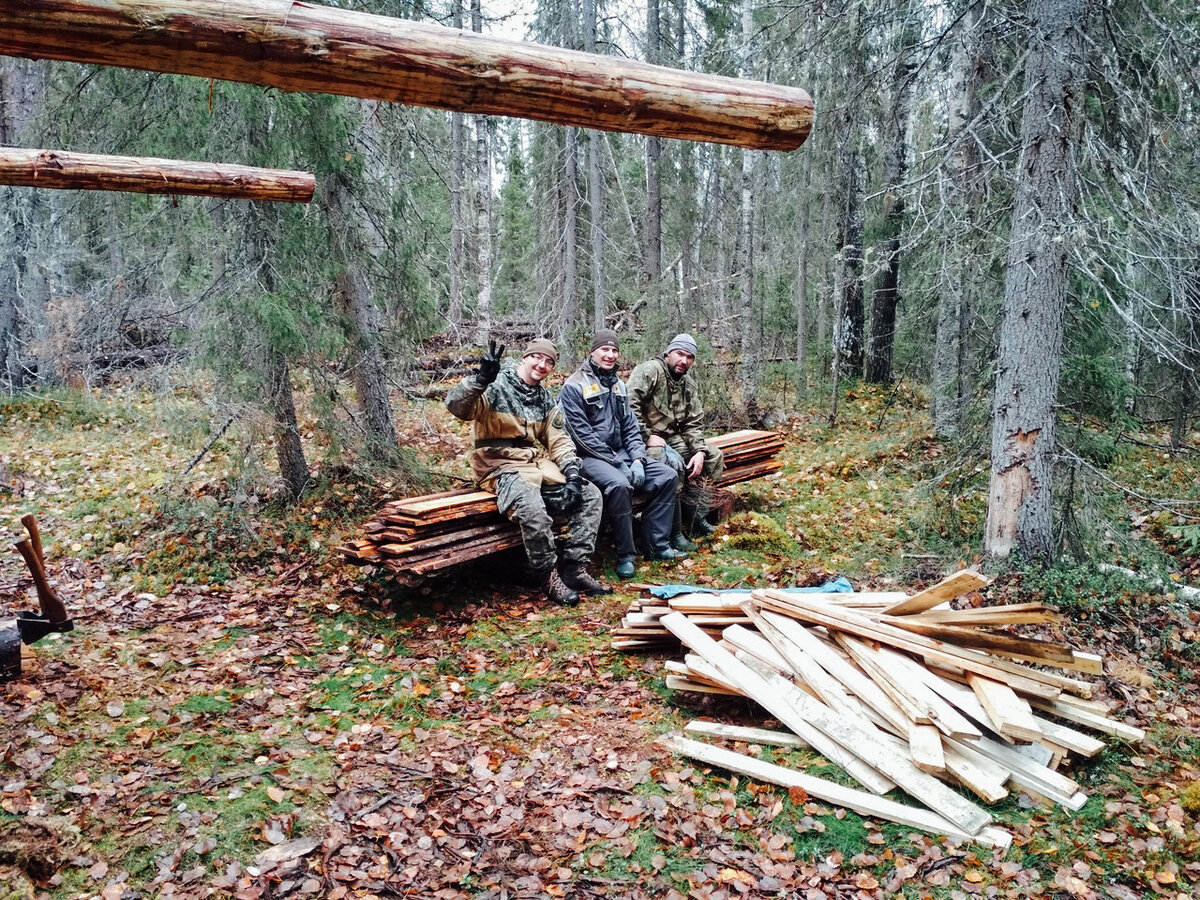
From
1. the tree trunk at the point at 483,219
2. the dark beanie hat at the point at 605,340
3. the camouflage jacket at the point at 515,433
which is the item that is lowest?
the camouflage jacket at the point at 515,433

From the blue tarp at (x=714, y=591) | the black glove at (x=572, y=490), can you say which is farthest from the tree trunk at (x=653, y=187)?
the blue tarp at (x=714, y=591)

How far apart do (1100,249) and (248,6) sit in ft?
25.0

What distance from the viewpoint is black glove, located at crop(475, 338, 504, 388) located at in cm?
594

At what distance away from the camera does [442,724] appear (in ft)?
15.4

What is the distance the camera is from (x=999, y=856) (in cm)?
348

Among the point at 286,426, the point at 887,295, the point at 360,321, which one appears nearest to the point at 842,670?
the point at 286,426

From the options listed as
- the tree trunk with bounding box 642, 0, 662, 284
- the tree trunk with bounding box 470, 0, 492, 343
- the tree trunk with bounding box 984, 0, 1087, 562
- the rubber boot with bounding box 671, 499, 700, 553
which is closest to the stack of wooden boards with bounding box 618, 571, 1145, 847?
the tree trunk with bounding box 984, 0, 1087, 562

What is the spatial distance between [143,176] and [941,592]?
18.6 ft

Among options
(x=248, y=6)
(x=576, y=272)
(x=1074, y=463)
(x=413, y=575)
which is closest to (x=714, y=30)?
(x=576, y=272)

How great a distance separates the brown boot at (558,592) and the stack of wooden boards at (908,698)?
4.94ft

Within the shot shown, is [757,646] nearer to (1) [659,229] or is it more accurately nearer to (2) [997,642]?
(2) [997,642]

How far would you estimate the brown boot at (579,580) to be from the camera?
668 centimetres

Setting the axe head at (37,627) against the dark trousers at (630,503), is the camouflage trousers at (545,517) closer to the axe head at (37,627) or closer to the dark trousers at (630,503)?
the dark trousers at (630,503)

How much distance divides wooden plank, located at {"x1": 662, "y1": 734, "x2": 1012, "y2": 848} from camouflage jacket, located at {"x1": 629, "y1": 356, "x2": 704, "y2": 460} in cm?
424
